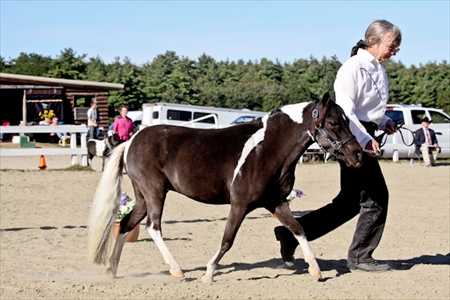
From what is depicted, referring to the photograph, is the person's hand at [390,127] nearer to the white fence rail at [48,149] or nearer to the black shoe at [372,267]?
the black shoe at [372,267]

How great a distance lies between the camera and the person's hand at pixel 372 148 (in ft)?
21.3

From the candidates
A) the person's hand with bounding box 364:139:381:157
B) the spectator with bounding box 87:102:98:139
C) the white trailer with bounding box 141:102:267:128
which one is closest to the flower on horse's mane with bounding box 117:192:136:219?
the person's hand with bounding box 364:139:381:157

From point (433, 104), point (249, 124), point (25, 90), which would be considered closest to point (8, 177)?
point (249, 124)

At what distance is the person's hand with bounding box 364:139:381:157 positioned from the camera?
21.3 ft

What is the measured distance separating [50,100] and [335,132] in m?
33.1

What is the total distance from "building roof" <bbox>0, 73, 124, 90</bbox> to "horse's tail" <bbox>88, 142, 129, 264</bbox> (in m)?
26.0

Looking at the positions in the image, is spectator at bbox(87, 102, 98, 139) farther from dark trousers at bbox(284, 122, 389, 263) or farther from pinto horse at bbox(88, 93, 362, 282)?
dark trousers at bbox(284, 122, 389, 263)

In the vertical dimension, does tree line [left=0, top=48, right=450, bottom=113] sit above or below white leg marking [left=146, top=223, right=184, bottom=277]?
above

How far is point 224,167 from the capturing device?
6875 millimetres

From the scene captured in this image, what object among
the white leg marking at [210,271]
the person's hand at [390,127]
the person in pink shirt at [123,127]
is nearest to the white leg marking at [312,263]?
the white leg marking at [210,271]

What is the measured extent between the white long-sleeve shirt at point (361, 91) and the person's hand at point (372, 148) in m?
0.04

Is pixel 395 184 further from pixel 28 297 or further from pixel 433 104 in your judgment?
pixel 433 104

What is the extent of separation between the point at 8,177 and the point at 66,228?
26.9ft

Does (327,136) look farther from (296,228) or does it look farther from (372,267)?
(372,267)
